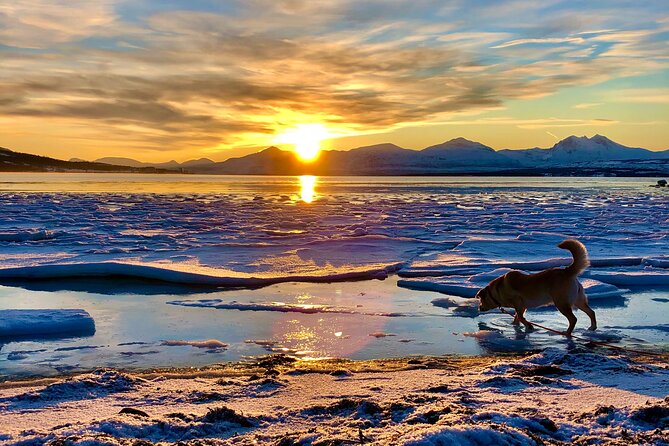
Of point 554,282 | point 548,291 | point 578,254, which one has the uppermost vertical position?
point 578,254

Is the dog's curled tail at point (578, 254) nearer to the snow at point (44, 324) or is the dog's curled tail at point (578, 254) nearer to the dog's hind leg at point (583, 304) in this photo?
the dog's hind leg at point (583, 304)

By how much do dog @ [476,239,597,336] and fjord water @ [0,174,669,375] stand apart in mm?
304

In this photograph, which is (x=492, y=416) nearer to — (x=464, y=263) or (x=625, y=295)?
(x=625, y=295)

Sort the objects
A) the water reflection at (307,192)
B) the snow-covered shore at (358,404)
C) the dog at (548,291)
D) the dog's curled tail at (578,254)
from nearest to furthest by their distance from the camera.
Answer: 1. the snow-covered shore at (358,404)
2. the dog's curled tail at (578,254)
3. the dog at (548,291)
4. the water reflection at (307,192)

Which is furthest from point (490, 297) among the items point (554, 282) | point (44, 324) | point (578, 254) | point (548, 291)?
point (44, 324)

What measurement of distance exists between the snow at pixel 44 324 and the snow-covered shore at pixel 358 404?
184 centimetres

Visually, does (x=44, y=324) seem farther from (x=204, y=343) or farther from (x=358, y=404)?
(x=358, y=404)

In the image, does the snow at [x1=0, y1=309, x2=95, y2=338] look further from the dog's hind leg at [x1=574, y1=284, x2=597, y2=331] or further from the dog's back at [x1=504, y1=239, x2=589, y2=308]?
the dog's hind leg at [x1=574, y1=284, x2=597, y2=331]

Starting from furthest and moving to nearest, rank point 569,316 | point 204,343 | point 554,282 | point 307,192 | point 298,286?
point 307,192
point 298,286
point 554,282
point 569,316
point 204,343

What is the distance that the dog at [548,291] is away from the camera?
632 cm

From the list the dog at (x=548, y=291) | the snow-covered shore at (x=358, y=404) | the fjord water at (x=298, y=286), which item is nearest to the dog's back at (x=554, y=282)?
the dog at (x=548, y=291)

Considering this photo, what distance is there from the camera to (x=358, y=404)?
12.7 ft

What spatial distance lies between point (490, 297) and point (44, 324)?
5.43m

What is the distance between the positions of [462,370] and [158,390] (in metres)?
2.59
